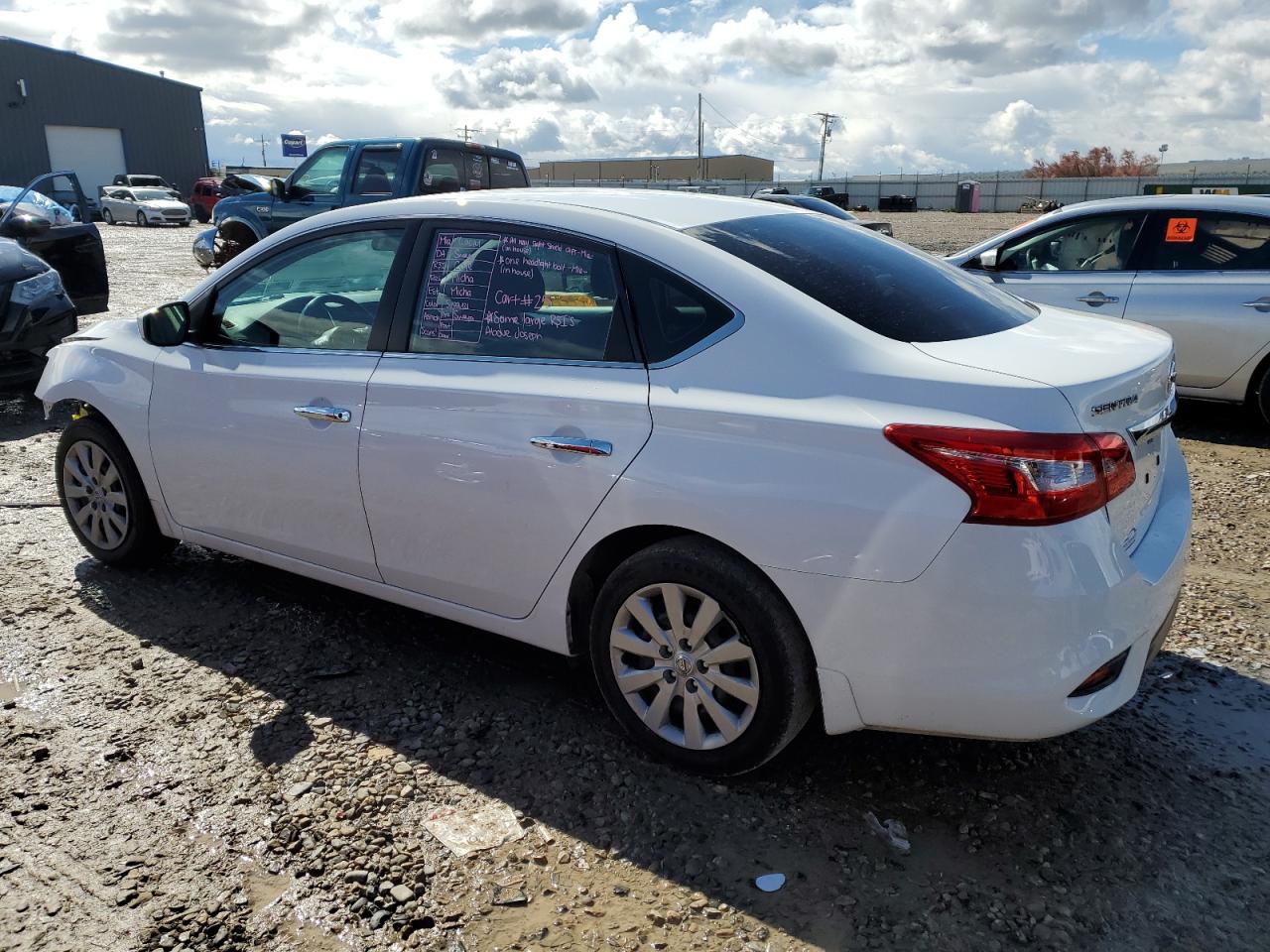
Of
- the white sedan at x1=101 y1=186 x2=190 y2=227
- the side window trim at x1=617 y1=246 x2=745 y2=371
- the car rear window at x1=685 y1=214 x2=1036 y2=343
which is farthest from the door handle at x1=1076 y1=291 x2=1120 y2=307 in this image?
the white sedan at x1=101 y1=186 x2=190 y2=227

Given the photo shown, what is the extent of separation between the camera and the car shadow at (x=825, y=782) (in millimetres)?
2430

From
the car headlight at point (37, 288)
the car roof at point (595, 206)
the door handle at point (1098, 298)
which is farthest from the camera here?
the car headlight at point (37, 288)

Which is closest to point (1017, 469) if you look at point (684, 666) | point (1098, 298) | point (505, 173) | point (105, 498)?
point (684, 666)

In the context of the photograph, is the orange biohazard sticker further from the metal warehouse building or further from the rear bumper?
the metal warehouse building

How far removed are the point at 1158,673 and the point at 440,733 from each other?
251 centimetres

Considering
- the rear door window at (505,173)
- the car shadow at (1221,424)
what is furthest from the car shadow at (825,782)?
the rear door window at (505,173)

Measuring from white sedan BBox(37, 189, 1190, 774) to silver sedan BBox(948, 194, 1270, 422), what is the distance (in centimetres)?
398

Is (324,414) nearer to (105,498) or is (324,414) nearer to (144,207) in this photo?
(105,498)

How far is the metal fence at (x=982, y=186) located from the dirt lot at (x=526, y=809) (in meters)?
51.8

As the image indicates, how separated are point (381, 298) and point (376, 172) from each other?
8938 millimetres

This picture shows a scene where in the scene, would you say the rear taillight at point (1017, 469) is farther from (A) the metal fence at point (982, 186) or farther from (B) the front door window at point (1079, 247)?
(A) the metal fence at point (982, 186)

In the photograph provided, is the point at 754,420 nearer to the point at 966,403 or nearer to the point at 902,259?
the point at 966,403

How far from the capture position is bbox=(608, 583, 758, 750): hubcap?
2672mm

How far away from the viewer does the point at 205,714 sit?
3232 mm
